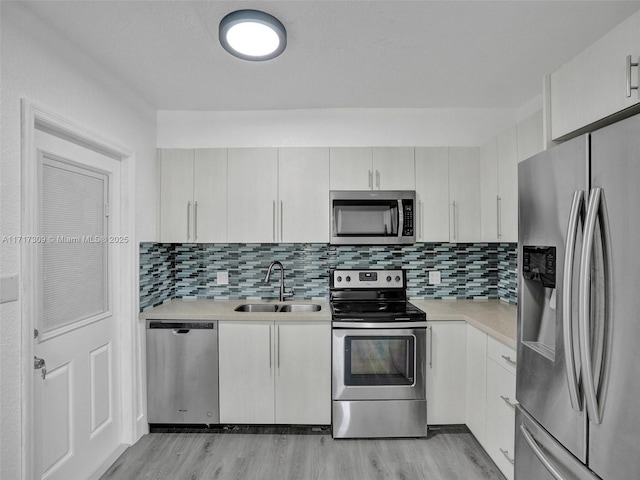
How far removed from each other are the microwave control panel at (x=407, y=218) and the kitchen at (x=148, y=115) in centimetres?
54

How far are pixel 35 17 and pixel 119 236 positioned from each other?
1303 millimetres

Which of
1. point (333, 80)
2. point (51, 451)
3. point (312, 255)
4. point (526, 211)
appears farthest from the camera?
point (312, 255)

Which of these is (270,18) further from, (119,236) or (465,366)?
(465,366)

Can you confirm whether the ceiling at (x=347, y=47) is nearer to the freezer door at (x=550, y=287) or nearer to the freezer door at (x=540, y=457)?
the freezer door at (x=550, y=287)

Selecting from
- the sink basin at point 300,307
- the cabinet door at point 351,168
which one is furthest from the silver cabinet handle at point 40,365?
the cabinet door at point 351,168

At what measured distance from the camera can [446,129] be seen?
9.93ft

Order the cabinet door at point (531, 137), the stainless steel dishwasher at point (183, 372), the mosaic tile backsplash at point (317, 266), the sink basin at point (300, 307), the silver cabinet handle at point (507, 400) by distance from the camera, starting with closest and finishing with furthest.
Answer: the silver cabinet handle at point (507, 400)
the cabinet door at point (531, 137)
the stainless steel dishwasher at point (183, 372)
the sink basin at point (300, 307)
the mosaic tile backsplash at point (317, 266)

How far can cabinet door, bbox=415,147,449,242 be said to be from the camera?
9.43ft

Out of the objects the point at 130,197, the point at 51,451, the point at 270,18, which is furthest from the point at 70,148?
the point at 51,451

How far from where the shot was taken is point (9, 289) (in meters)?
1.52

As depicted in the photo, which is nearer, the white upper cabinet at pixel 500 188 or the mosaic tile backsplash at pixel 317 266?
the white upper cabinet at pixel 500 188

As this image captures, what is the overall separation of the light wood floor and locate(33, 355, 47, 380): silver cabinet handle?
84 cm

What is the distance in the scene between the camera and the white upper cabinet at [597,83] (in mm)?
1153

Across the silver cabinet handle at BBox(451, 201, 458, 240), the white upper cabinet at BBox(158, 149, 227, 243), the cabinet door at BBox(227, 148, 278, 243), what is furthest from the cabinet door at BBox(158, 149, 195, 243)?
the silver cabinet handle at BBox(451, 201, 458, 240)
